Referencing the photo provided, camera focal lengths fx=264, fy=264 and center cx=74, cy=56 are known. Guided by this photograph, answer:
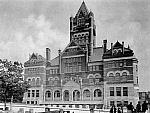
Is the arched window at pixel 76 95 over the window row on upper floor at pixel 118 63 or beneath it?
beneath

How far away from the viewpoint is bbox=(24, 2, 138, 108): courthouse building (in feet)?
131

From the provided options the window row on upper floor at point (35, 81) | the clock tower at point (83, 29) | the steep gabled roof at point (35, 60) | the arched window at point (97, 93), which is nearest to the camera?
the arched window at point (97, 93)

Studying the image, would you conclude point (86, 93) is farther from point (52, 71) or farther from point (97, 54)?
point (52, 71)

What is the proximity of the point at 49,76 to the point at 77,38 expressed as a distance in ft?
28.5

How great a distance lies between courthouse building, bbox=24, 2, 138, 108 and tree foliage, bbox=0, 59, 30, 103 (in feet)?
49.2

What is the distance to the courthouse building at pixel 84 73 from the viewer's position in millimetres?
39875

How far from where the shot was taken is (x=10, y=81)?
92.6ft

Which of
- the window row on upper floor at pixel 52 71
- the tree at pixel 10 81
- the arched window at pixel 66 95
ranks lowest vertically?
the arched window at pixel 66 95

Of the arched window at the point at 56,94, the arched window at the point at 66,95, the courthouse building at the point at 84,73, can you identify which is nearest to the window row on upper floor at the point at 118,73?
the courthouse building at the point at 84,73

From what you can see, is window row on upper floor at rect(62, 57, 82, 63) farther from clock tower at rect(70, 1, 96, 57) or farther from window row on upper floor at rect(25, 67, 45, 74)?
window row on upper floor at rect(25, 67, 45, 74)

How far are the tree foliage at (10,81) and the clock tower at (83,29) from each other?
60.8 ft

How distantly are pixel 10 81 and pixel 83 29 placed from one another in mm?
23202

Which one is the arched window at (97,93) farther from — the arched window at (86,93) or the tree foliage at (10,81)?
the tree foliage at (10,81)

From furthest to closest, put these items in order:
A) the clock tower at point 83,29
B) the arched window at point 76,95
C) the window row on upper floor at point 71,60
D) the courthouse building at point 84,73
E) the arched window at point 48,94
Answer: the clock tower at point 83,29
the arched window at point 48,94
the window row on upper floor at point 71,60
the arched window at point 76,95
the courthouse building at point 84,73
